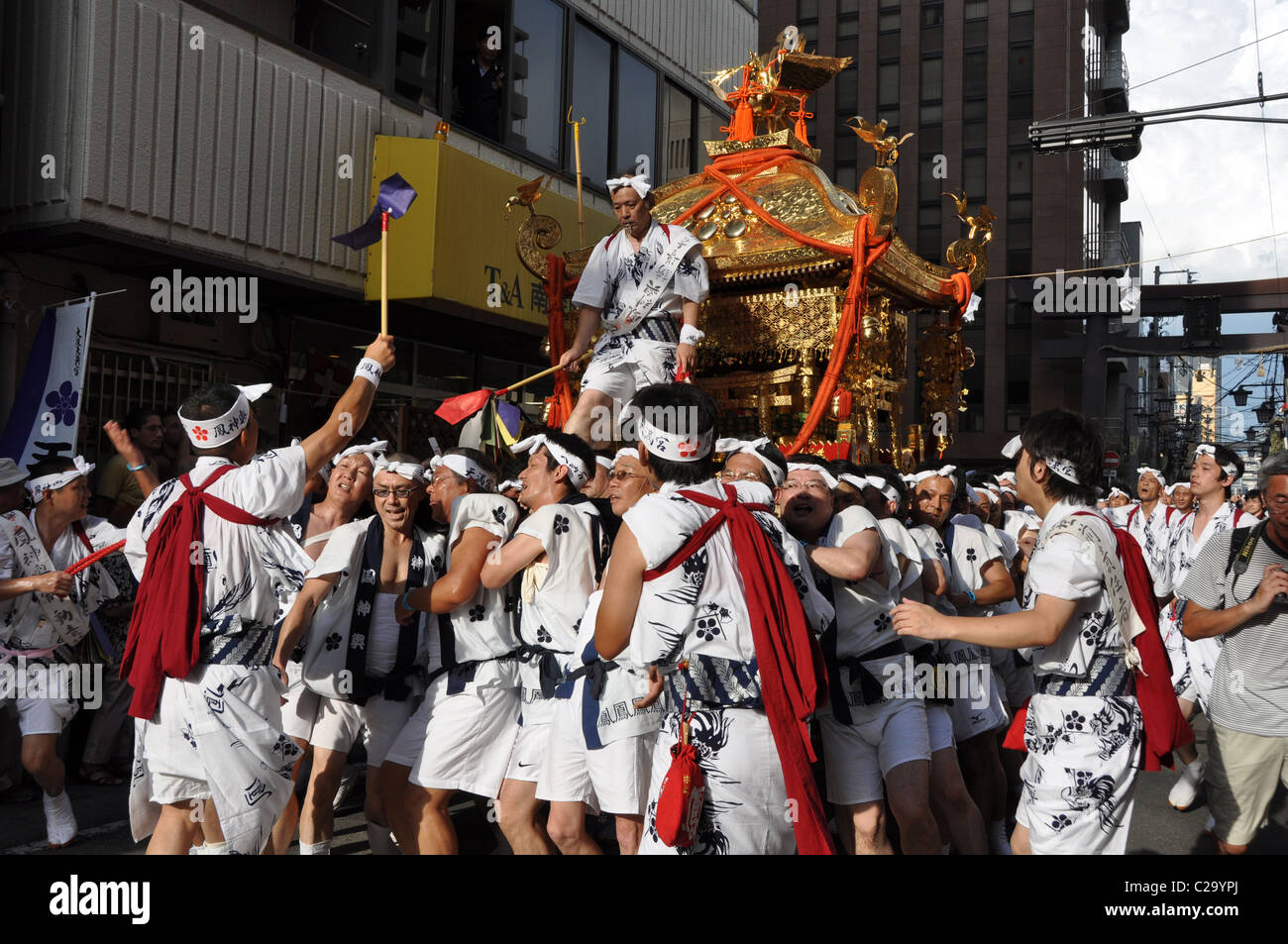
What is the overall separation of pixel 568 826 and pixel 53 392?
594 centimetres

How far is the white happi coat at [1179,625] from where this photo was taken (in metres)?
7.74

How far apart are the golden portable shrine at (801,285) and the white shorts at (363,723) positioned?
338 cm

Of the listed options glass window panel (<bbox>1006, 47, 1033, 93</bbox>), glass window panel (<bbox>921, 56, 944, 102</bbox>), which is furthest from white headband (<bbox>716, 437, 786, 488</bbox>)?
glass window panel (<bbox>921, 56, 944, 102</bbox>)

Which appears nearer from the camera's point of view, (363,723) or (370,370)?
(370,370)

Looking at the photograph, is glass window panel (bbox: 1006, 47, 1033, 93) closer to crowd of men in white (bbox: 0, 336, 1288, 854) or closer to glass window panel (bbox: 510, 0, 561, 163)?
glass window panel (bbox: 510, 0, 561, 163)

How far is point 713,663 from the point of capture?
3.36 metres

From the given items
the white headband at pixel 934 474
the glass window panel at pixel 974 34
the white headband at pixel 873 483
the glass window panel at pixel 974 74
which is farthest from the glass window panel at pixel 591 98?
the glass window panel at pixel 974 34

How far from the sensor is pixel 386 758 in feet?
16.3

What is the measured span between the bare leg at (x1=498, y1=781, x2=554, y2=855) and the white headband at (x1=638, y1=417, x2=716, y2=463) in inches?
76.6

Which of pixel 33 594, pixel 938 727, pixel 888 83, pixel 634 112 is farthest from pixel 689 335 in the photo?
pixel 888 83

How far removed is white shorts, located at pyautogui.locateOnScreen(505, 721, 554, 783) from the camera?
4.75 m

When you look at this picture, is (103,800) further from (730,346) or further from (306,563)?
(730,346)

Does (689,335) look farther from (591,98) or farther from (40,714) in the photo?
(591,98)
